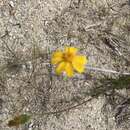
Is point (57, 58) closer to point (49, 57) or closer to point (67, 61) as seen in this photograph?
point (67, 61)

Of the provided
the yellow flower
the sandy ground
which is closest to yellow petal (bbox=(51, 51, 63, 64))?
the yellow flower

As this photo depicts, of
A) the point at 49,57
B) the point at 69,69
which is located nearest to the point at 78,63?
the point at 69,69

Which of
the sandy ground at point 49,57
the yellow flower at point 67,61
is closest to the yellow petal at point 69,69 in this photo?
the yellow flower at point 67,61

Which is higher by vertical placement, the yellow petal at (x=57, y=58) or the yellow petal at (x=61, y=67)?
the yellow petal at (x=57, y=58)

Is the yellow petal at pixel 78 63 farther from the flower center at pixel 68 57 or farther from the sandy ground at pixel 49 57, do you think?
the sandy ground at pixel 49 57

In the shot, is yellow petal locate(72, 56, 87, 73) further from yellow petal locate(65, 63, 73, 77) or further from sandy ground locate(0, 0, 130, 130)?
sandy ground locate(0, 0, 130, 130)

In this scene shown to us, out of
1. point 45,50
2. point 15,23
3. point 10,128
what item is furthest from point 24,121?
point 15,23

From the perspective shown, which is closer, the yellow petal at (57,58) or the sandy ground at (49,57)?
the yellow petal at (57,58)

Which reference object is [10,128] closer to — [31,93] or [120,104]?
[31,93]
